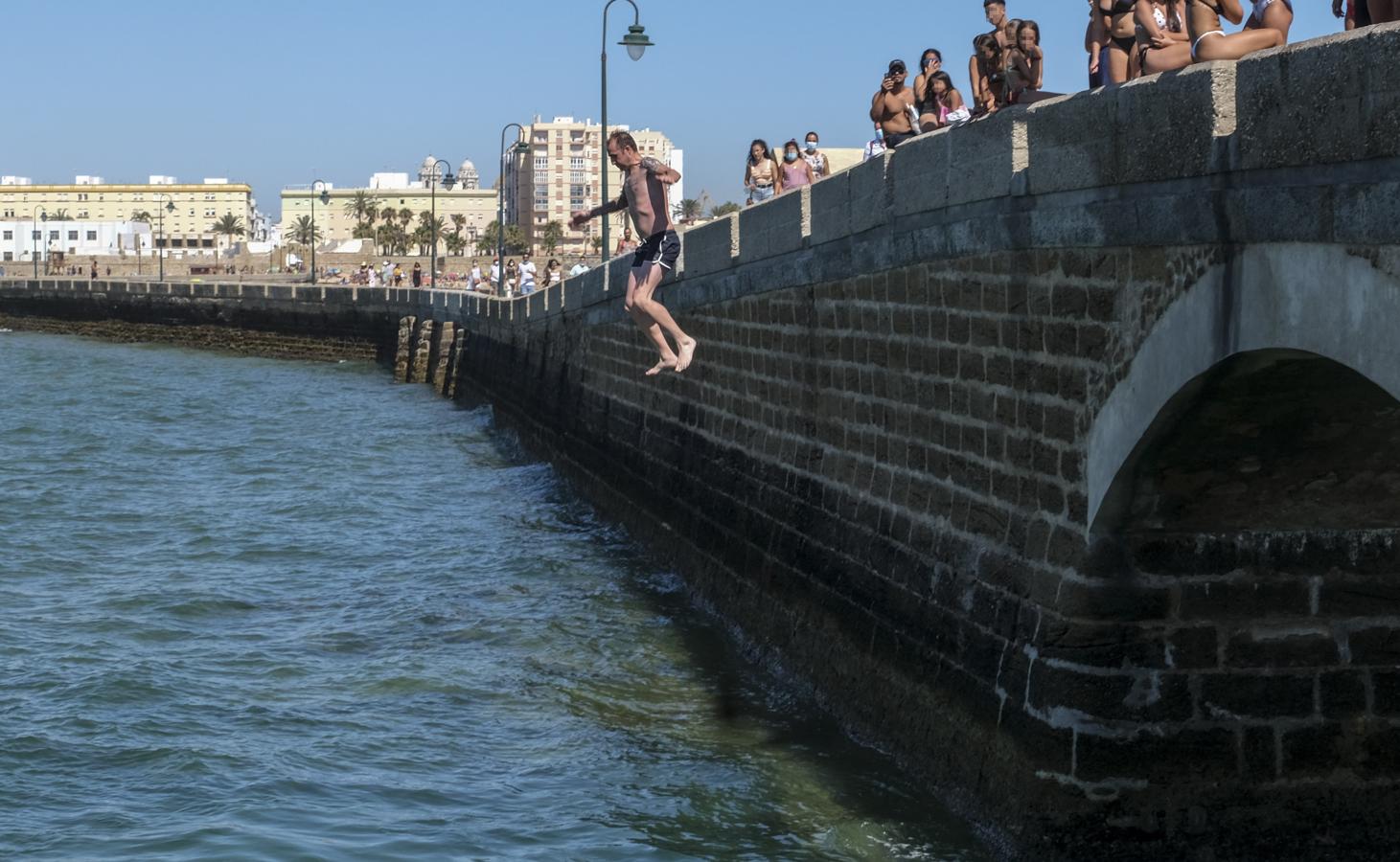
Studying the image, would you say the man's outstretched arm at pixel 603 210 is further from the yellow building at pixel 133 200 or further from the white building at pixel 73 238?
the yellow building at pixel 133 200

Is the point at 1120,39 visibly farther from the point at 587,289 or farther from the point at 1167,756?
the point at 587,289

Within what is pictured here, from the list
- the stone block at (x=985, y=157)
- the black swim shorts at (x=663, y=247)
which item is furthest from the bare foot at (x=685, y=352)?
the stone block at (x=985, y=157)

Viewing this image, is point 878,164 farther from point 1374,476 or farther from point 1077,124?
point 1374,476

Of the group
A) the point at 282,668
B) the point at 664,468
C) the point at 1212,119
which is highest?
the point at 1212,119

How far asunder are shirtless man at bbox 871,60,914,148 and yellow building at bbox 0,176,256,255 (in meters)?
180

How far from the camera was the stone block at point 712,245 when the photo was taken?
15406 millimetres

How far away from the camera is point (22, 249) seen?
169 m

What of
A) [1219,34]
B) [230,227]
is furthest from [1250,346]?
[230,227]

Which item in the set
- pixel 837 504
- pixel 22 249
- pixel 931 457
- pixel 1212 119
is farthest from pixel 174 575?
pixel 22 249

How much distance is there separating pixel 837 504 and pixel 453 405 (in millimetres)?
29638

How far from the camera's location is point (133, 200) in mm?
198625

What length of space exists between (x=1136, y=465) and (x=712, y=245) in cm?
887

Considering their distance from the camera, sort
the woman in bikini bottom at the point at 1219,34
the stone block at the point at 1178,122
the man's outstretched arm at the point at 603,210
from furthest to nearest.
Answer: the man's outstretched arm at the point at 603,210 → the woman in bikini bottom at the point at 1219,34 → the stone block at the point at 1178,122

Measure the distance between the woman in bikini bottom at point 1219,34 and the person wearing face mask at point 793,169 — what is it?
10.8 meters
